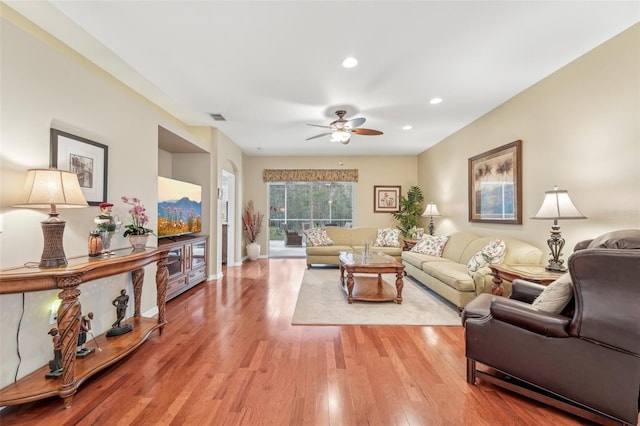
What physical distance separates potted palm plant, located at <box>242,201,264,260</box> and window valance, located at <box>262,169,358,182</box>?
97cm

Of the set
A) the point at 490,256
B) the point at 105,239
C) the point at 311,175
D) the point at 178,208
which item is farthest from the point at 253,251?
the point at 490,256

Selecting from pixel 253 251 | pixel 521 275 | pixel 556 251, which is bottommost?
pixel 253 251

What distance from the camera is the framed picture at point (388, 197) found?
7328 mm

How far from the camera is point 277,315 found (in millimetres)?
3254

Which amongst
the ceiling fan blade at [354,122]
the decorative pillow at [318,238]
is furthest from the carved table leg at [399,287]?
the decorative pillow at [318,238]

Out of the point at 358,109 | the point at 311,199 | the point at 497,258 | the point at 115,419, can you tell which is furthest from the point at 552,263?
the point at 311,199

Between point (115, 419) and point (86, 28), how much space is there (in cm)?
298

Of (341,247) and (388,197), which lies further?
(388,197)

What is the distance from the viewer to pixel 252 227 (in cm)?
704

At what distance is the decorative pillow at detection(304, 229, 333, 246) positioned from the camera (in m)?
6.25

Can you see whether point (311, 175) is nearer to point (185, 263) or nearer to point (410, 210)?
point (410, 210)

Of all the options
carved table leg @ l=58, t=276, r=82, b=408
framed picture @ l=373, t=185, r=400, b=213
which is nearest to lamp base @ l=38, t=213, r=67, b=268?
carved table leg @ l=58, t=276, r=82, b=408

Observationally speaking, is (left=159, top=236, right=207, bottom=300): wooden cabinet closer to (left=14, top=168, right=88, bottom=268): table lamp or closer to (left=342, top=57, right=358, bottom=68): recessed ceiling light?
(left=14, top=168, right=88, bottom=268): table lamp

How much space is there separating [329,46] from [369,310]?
299 centimetres
